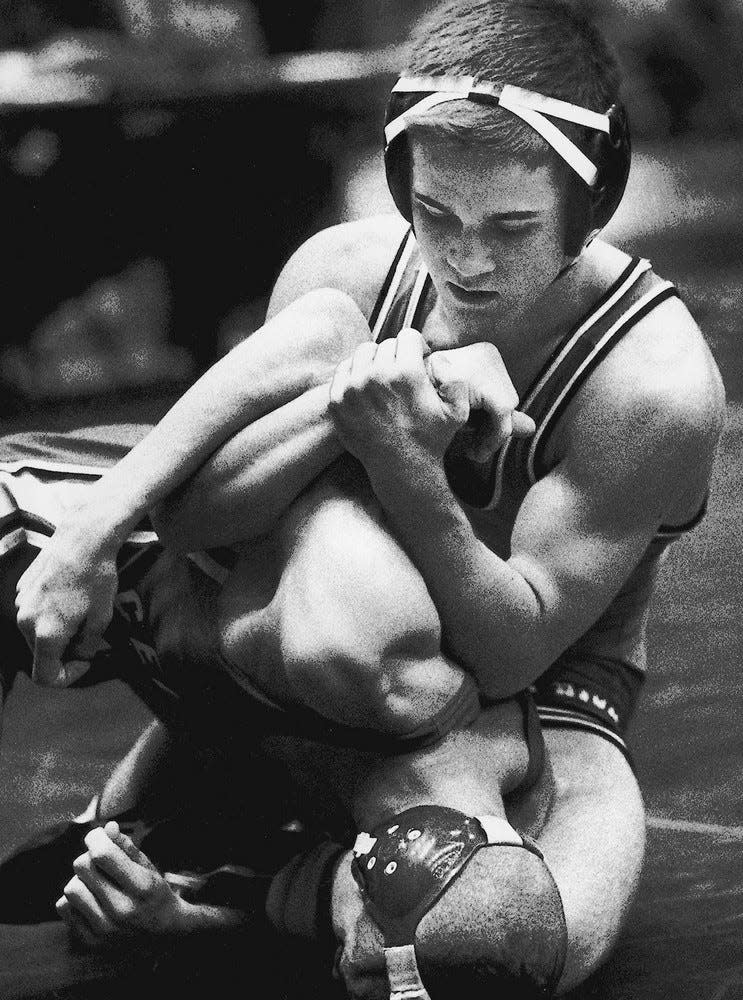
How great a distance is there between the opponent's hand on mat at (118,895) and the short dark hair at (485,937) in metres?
0.29


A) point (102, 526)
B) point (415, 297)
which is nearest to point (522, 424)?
point (415, 297)

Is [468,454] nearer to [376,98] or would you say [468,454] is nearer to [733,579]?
[733,579]

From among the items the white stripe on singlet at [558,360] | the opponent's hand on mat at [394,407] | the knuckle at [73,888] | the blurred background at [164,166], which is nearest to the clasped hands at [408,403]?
the opponent's hand on mat at [394,407]

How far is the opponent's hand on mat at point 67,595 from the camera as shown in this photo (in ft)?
3.92

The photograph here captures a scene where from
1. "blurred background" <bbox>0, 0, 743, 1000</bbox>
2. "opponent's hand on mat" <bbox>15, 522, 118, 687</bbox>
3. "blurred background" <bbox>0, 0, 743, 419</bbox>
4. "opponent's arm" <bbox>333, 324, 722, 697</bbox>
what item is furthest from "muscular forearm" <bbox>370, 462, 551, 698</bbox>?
"blurred background" <bbox>0, 0, 743, 419</bbox>

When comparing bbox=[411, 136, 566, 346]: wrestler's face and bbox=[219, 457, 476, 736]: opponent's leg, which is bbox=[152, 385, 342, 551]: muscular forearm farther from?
bbox=[411, 136, 566, 346]: wrestler's face

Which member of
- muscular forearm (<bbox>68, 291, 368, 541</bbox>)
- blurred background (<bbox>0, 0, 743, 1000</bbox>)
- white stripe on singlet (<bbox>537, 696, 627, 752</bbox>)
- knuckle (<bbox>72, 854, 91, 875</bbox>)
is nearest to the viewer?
muscular forearm (<bbox>68, 291, 368, 541</bbox>)

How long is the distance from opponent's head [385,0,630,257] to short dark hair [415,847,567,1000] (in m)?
0.46

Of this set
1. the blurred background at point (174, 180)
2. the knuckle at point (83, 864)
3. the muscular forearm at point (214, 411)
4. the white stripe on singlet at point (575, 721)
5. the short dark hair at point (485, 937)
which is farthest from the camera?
the blurred background at point (174, 180)

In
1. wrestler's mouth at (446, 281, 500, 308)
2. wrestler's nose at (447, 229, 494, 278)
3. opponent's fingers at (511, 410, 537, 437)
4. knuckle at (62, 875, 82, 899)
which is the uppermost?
wrestler's nose at (447, 229, 494, 278)

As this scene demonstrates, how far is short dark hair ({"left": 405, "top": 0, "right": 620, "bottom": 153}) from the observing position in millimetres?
1148

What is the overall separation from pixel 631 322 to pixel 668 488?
0.13 metres

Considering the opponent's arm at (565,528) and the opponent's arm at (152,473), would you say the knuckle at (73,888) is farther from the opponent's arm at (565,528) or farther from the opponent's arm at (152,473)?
the opponent's arm at (565,528)

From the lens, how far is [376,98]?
8.74ft
